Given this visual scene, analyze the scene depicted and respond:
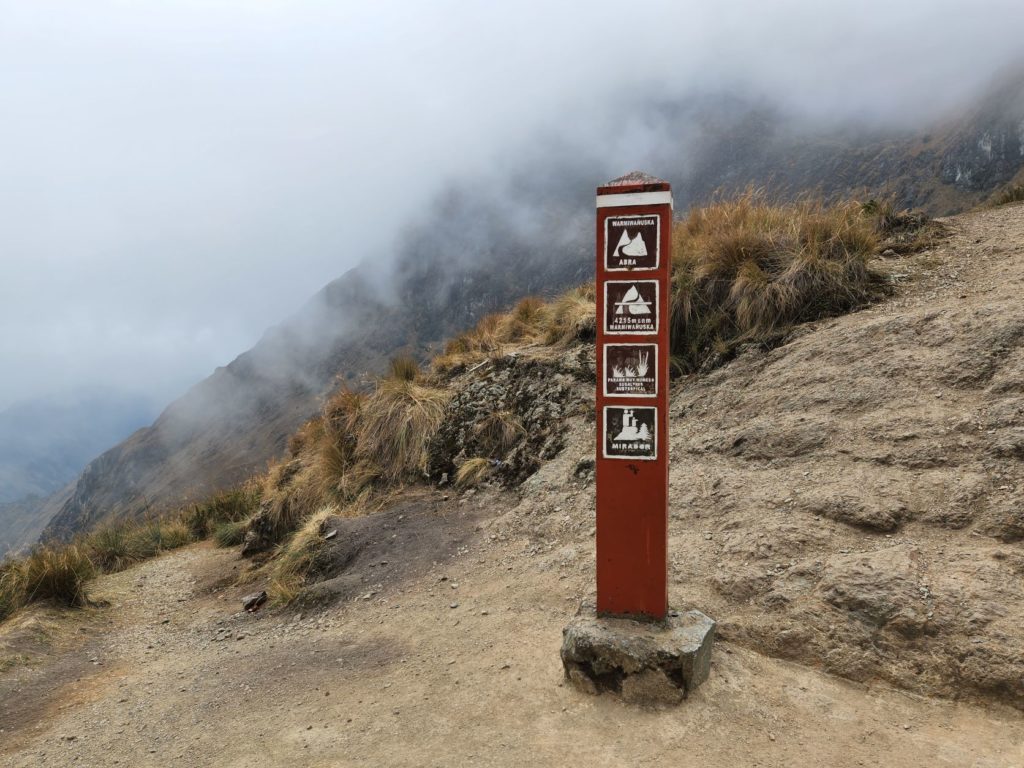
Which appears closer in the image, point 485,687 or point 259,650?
point 485,687

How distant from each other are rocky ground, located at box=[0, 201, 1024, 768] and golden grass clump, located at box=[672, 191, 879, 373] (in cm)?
36

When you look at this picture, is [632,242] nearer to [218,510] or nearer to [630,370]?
[630,370]

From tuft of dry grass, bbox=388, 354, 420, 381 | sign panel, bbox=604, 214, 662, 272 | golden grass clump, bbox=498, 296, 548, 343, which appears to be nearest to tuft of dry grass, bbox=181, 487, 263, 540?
tuft of dry grass, bbox=388, 354, 420, 381

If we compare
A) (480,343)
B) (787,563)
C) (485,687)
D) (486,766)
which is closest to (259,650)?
(485,687)

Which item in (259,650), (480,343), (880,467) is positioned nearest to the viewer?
(880,467)

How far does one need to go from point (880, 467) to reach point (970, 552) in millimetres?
986

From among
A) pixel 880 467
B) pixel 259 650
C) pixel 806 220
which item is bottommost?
pixel 259 650

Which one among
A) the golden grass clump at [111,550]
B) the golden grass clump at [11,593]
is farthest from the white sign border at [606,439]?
the golden grass clump at [111,550]

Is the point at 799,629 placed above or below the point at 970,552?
below

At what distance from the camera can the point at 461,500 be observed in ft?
25.5

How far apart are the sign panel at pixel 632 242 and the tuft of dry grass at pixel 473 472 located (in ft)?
15.3

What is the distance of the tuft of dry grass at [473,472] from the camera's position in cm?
787

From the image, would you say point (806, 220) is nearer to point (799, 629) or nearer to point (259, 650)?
point (799, 629)

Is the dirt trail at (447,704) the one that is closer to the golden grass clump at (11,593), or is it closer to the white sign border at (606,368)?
the golden grass clump at (11,593)
